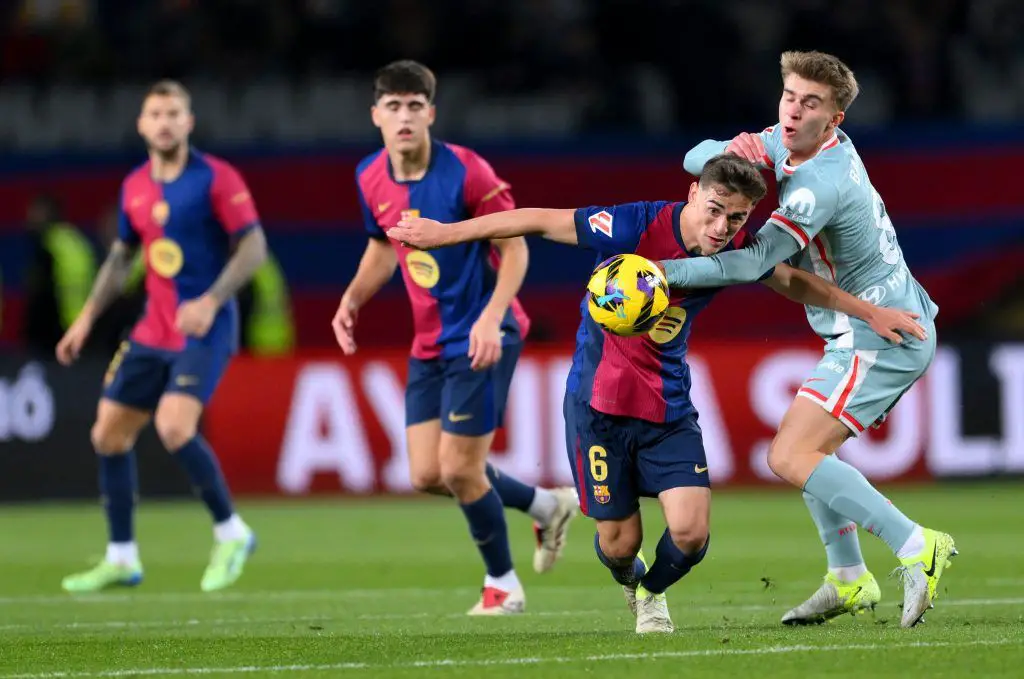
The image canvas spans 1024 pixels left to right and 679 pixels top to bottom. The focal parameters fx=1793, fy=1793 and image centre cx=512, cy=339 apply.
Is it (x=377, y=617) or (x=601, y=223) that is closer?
(x=601, y=223)

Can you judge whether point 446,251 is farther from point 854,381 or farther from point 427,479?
point 854,381

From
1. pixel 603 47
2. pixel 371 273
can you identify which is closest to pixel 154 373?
pixel 371 273

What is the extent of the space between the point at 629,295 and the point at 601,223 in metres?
0.47

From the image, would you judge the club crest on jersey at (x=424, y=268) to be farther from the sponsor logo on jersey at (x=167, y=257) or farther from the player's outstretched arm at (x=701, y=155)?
the sponsor logo on jersey at (x=167, y=257)

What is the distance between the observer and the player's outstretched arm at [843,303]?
658 centimetres

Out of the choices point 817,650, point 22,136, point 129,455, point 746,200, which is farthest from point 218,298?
point 22,136

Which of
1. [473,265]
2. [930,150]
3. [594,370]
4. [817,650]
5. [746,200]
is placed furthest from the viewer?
[930,150]

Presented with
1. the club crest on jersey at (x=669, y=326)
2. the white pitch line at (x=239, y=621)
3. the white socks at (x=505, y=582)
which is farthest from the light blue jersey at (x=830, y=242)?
the white socks at (x=505, y=582)

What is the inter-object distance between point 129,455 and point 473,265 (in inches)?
103

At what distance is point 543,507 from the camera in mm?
8445

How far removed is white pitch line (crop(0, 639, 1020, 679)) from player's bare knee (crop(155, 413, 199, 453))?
346 cm

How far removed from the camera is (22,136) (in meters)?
18.2

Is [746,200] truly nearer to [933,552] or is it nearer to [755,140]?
[755,140]

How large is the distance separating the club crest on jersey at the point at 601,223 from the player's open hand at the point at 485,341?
1.13 metres
